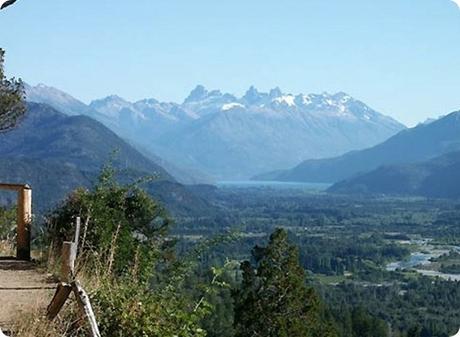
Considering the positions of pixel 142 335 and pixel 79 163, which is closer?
pixel 142 335

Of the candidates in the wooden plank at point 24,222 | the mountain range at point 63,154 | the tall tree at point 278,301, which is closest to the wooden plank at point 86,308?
the wooden plank at point 24,222

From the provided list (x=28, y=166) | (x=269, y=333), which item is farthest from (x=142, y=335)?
(x=28, y=166)

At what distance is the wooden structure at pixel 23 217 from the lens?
6.81 m

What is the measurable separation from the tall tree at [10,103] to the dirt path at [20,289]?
440 cm

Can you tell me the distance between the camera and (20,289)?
5488 mm

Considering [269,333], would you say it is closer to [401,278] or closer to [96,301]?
[96,301]

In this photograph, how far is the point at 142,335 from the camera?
3.95 metres

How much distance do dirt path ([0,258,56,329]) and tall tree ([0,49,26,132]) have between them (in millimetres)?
4398

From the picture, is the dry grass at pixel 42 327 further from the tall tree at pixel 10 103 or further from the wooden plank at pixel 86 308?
the tall tree at pixel 10 103

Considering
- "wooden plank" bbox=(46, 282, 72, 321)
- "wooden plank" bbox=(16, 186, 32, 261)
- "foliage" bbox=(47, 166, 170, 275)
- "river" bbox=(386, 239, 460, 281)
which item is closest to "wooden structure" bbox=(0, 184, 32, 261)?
"wooden plank" bbox=(16, 186, 32, 261)

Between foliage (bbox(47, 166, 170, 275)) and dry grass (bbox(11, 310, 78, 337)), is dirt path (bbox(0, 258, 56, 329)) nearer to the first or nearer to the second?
dry grass (bbox(11, 310, 78, 337))

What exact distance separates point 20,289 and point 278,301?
12.3m

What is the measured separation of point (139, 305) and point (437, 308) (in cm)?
5995

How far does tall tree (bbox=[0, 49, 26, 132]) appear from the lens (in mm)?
10945
